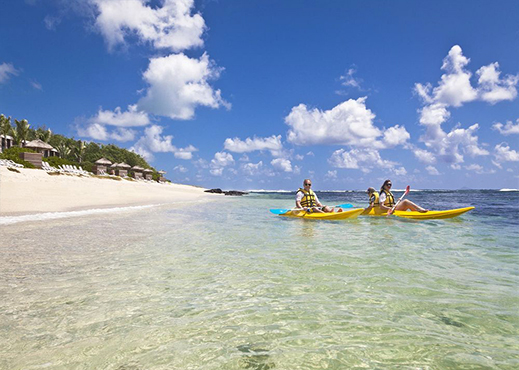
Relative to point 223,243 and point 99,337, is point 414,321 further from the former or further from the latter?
point 223,243

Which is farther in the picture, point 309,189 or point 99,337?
point 309,189

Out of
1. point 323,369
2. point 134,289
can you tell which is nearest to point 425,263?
point 323,369

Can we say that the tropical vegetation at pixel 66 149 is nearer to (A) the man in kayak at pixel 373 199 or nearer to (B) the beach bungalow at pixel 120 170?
(B) the beach bungalow at pixel 120 170

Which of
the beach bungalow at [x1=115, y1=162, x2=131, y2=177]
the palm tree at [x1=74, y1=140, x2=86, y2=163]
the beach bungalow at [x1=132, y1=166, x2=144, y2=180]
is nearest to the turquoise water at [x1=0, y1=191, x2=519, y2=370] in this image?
the beach bungalow at [x1=115, y1=162, x2=131, y2=177]

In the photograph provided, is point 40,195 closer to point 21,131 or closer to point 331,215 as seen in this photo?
point 331,215

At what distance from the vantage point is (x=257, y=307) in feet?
12.6

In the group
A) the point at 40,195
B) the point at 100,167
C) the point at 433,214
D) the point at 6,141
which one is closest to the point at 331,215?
the point at 433,214

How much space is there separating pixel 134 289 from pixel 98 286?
24.1 inches

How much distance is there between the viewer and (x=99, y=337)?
3043mm

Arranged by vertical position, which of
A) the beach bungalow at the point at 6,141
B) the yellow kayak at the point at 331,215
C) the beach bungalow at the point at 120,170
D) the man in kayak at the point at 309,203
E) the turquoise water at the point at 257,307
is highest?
the beach bungalow at the point at 6,141

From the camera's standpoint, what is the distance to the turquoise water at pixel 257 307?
2.69m

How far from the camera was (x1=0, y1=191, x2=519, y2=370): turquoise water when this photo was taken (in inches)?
106

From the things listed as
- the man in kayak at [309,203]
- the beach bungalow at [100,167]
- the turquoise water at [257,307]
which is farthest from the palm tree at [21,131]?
the turquoise water at [257,307]

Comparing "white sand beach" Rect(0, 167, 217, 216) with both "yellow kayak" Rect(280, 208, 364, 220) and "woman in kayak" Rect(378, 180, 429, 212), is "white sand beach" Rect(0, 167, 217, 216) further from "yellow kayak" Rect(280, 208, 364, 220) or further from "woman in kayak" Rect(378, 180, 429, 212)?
"woman in kayak" Rect(378, 180, 429, 212)
